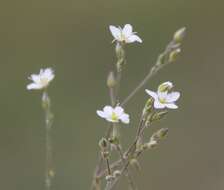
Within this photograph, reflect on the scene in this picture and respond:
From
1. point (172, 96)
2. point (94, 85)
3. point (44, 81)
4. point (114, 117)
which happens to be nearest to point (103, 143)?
point (114, 117)

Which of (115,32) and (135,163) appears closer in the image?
(135,163)

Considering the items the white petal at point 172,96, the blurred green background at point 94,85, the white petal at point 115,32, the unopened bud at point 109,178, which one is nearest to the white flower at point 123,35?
the white petal at point 115,32

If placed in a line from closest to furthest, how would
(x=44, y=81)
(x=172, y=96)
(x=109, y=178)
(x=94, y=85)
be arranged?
(x=109, y=178), (x=172, y=96), (x=44, y=81), (x=94, y=85)

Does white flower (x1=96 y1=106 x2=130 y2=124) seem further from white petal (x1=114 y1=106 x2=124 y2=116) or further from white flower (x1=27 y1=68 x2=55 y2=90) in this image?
white flower (x1=27 y1=68 x2=55 y2=90)

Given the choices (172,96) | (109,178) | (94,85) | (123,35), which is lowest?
(109,178)

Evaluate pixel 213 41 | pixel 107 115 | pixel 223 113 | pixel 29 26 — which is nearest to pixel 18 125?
pixel 29 26

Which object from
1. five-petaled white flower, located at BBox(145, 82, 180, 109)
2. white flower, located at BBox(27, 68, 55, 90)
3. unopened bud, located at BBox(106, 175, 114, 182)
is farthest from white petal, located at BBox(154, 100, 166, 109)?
white flower, located at BBox(27, 68, 55, 90)

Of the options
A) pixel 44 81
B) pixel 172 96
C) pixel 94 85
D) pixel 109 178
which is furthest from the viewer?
pixel 94 85

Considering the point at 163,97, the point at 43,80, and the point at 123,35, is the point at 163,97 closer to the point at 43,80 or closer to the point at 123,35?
the point at 123,35

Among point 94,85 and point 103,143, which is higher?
point 94,85
